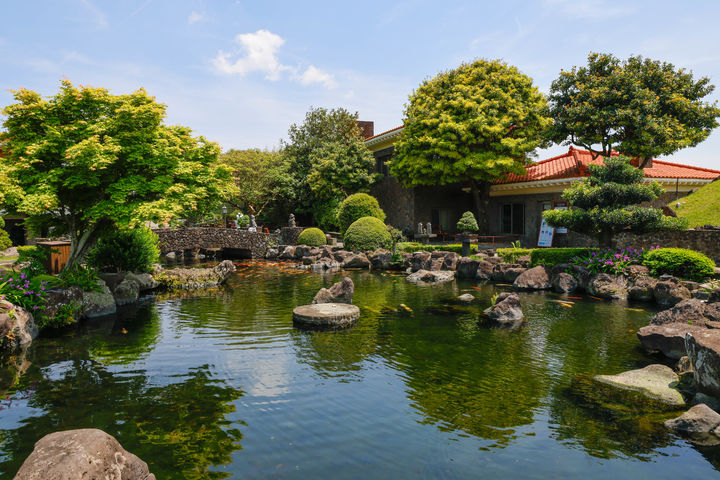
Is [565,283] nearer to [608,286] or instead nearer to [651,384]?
[608,286]

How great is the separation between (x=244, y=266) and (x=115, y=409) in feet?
61.6

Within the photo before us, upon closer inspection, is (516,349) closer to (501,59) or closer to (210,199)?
(210,199)

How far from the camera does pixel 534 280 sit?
16.2 meters

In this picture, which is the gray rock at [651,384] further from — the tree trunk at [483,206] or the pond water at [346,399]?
the tree trunk at [483,206]

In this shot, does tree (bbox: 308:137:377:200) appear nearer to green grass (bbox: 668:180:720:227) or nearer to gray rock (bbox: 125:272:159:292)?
gray rock (bbox: 125:272:159:292)

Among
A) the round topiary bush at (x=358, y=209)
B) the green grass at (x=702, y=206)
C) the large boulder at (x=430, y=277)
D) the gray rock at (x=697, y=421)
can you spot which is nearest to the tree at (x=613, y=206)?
the large boulder at (x=430, y=277)

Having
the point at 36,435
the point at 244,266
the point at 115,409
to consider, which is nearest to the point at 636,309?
the point at 115,409

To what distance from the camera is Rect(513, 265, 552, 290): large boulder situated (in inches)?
637

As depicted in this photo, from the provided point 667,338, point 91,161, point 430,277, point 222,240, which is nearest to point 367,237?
point 430,277

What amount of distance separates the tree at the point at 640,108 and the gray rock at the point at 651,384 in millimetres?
17876

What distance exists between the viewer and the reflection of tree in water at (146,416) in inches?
198

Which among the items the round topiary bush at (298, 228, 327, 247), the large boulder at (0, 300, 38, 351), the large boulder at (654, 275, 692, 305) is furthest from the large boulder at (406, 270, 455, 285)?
the large boulder at (0, 300, 38, 351)

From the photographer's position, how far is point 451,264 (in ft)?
68.4

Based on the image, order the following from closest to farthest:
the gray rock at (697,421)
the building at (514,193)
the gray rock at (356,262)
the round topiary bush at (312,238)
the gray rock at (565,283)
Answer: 1. the gray rock at (697,421)
2. the gray rock at (565,283)
3. the gray rock at (356,262)
4. the building at (514,193)
5. the round topiary bush at (312,238)
